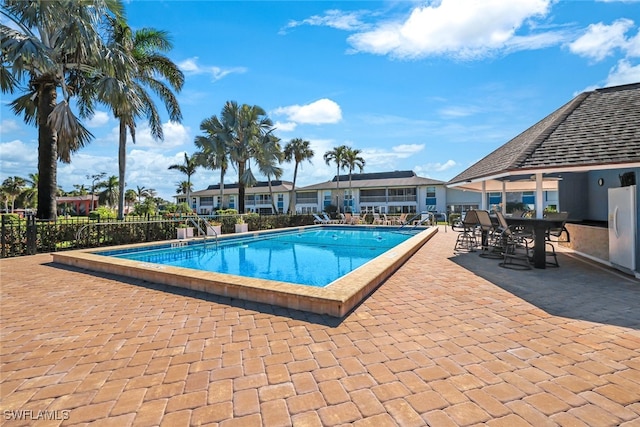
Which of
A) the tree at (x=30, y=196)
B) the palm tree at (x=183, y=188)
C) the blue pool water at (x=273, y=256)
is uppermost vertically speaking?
the palm tree at (x=183, y=188)

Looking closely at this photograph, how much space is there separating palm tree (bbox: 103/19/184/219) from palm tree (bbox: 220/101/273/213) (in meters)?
3.95

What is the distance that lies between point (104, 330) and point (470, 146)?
25.8m

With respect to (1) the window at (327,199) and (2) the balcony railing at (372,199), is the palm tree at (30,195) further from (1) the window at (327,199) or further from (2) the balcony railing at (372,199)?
(2) the balcony railing at (372,199)

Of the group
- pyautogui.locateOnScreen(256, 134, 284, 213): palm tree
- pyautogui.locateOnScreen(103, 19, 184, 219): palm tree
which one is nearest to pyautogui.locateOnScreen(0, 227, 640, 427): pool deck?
pyautogui.locateOnScreen(103, 19, 184, 219): palm tree

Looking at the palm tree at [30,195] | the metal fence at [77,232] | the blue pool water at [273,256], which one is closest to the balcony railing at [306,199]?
the blue pool water at [273,256]

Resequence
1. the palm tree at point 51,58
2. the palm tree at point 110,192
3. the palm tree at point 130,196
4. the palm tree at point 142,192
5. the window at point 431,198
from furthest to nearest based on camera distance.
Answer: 1. the palm tree at point 142,192
2. the palm tree at point 130,196
3. the palm tree at point 110,192
4. the window at point 431,198
5. the palm tree at point 51,58

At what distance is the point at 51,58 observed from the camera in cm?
1044

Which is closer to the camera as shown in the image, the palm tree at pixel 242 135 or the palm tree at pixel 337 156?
the palm tree at pixel 242 135

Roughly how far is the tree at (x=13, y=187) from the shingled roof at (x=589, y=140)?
71.0 m

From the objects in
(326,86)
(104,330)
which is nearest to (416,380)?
(104,330)

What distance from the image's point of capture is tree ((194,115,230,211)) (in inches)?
802

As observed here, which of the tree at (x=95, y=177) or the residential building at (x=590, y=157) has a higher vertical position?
the tree at (x=95, y=177)

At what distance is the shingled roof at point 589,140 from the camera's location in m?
6.02

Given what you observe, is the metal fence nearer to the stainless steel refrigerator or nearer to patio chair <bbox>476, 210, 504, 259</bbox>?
patio chair <bbox>476, 210, 504, 259</bbox>
